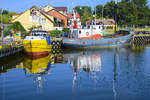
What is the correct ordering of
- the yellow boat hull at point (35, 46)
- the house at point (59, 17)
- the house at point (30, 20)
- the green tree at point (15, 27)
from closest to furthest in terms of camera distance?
the yellow boat hull at point (35, 46) < the green tree at point (15, 27) < the house at point (30, 20) < the house at point (59, 17)

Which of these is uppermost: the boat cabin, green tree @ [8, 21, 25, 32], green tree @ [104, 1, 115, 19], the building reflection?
green tree @ [104, 1, 115, 19]

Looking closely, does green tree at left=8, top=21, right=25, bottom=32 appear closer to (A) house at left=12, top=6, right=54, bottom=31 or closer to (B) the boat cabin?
(A) house at left=12, top=6, right=54, bottom=31

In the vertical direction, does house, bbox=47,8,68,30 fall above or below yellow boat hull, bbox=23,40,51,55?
above

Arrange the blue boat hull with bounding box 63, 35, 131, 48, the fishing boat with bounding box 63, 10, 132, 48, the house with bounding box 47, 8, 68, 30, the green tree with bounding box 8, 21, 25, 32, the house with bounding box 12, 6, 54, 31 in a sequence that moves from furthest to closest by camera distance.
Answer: the house with bounding box 47, 8, 68, 30 → the house with bounding box 12, 6, 54, 31 → the green tree with bounding box 8, 21, 25, 32 → the fishing boat with bounding box 63, 10, 132, 48 → the blue boat hull with bounding box 63, 35, 131, 48

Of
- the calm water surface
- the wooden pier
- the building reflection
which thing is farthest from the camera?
the wooden pier

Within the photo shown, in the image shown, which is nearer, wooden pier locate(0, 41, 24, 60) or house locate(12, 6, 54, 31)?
wooden pier locate(0, 41, 24, 60)

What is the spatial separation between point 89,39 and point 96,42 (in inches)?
64.0

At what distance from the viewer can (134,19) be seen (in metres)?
109

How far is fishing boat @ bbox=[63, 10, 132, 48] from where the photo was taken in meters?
50.2

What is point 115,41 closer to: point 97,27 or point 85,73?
point 97,27

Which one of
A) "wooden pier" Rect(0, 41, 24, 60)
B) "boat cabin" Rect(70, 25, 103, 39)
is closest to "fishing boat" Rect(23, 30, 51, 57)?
"wooden pier" Rect(0, 41, 24, 60)

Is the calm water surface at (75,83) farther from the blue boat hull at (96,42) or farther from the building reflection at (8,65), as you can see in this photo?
the blue boat hull at (96,42)

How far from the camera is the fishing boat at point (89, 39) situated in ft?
165

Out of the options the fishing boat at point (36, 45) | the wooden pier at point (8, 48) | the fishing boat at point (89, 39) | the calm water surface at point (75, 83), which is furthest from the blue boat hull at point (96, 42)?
the calm water surface at point (75, 83)
